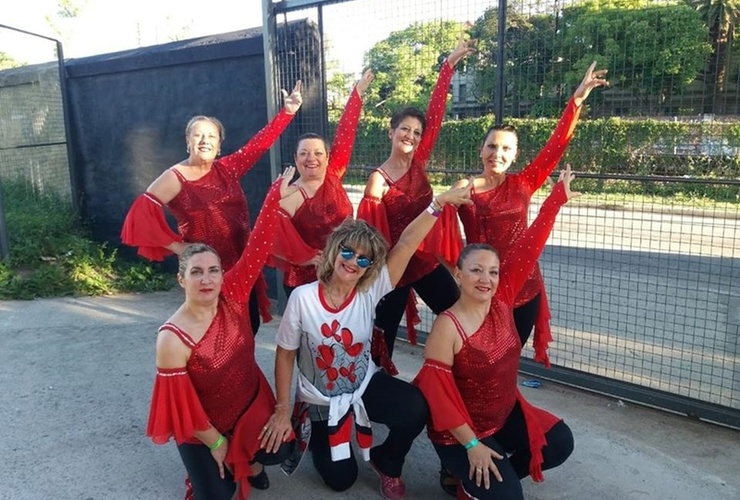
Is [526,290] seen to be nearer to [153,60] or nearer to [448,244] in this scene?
[448,244]

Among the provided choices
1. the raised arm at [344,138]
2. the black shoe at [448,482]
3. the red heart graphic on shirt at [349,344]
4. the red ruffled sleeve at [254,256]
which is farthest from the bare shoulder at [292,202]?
the black shoe at [448,482]

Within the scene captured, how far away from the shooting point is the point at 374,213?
3.61 meters

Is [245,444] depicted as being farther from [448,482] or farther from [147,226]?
[147,226]

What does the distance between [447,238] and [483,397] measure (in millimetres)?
922

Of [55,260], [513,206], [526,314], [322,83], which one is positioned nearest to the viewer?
[513,206]

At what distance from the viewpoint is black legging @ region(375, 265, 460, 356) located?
3801 millimetres

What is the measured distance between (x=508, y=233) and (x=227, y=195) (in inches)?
63.8

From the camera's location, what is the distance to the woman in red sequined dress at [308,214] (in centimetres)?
353

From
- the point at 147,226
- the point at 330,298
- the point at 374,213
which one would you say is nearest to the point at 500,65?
the point at 374,213

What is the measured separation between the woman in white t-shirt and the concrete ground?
0.25 metres

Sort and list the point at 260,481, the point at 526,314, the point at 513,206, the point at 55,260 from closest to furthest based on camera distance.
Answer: the point at 260,481
the point at 513,206
the point at 526,314
the point at 55,260

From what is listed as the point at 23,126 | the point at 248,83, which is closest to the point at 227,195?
the point at 248,83

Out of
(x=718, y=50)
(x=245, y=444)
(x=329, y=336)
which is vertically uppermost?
(x=718, y=50)

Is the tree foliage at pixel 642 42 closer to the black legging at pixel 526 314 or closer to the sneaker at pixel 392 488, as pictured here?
the black legging at pixel 526 314
